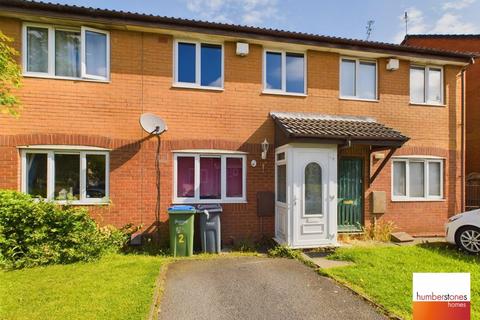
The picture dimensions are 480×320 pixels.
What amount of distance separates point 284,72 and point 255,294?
635 centimetres

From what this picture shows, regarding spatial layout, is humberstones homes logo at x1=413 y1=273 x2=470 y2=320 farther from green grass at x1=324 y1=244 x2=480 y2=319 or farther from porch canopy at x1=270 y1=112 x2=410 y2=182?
porch canopy at x1=270 y1=112 x2=410 y2=182

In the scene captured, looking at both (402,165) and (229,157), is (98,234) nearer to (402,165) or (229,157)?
(229,157)

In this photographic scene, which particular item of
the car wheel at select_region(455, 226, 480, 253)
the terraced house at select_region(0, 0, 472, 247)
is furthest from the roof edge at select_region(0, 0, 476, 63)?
the car wheel at select_region(455, 226, 480, 253)

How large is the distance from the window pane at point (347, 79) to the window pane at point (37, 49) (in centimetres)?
832

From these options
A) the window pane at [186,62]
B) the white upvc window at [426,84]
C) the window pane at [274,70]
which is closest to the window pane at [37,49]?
the window pane at [186,62]

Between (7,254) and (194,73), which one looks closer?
(7,254)

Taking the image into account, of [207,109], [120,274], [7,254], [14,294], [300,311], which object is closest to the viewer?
[300,311]

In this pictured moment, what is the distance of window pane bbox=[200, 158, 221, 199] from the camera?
330 inches

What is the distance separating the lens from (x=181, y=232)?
7.32 m

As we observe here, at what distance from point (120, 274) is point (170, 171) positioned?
308 centimetres

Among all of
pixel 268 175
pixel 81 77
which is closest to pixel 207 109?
pixel 268 175

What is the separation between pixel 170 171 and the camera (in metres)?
8.13

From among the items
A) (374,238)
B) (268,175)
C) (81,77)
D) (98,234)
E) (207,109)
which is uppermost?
(81,77)

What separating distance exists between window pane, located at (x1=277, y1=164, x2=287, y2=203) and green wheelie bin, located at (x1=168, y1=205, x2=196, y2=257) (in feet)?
7.99
